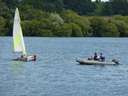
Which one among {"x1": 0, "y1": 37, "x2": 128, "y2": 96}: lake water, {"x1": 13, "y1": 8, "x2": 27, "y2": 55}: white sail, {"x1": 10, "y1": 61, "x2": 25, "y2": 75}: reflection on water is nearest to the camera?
{"x1": 0, "y1": 37, "x2": 128, "y2": 96}: lake water

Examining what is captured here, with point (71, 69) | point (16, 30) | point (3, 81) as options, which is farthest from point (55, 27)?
point (3, 81)

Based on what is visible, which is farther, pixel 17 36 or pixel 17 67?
pixel 17 36

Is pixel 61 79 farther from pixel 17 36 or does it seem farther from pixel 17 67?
pixel 17 36

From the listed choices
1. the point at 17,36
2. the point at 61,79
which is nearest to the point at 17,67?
the point at 61,79

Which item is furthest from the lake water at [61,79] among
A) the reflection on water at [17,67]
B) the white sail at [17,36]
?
the white sail at [17,36]

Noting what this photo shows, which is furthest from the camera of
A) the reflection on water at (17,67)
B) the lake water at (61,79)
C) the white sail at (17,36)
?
the white sail at (17,36)

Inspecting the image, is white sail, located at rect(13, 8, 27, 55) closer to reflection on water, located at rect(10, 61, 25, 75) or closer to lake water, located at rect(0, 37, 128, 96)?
lake water, located at rect(0, 37, 128, 96)

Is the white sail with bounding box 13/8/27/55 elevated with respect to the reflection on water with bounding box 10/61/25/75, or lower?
elevated

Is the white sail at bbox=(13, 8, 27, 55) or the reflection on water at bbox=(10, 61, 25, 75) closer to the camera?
the reflection on water at bbox=(10, 61, 25, 75)

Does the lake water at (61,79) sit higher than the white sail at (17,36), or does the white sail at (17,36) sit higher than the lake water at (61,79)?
the white sail at (17,36)

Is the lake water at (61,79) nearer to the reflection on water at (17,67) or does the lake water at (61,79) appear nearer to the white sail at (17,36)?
the reflection on water at (17,67)

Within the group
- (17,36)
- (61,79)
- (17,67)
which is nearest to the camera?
(61,79)

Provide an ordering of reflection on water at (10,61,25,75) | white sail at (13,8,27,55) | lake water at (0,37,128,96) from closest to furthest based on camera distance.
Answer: lake water at (0,37,128,96) → reflection on water at (10,61,25,75) → white sail at (13,8,27,55)

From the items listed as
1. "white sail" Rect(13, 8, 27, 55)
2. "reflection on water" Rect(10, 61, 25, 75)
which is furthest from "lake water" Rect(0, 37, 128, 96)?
"white sail" Rect(13, 8, 27, 55)
